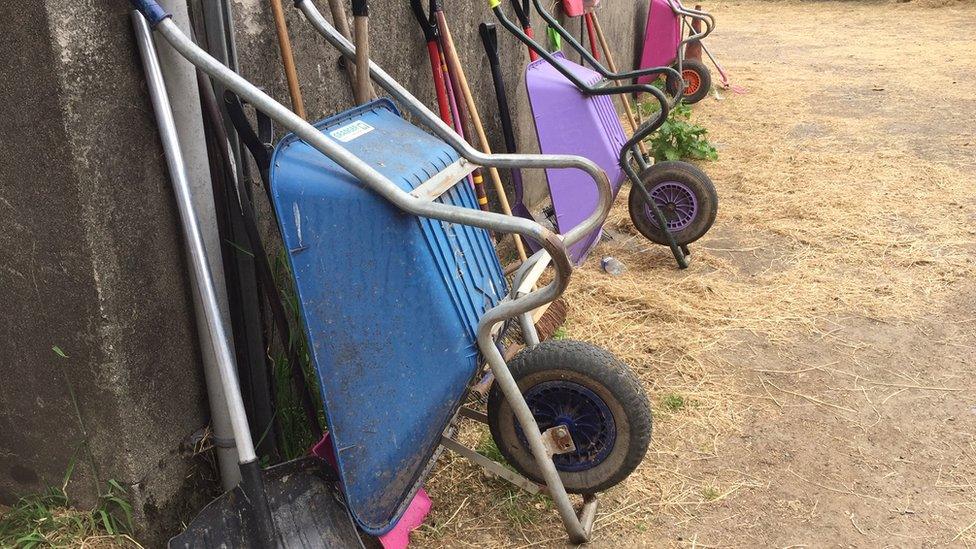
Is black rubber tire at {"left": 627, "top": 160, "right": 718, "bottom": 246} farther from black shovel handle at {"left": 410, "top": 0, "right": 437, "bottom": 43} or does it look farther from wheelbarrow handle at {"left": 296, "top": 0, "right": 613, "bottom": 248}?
wheelbarrow handle at {"left": 296, "top": 0, "right": 613, "bottom": 248}

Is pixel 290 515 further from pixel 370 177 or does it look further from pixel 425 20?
pixel 425 20

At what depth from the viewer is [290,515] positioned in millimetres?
1870

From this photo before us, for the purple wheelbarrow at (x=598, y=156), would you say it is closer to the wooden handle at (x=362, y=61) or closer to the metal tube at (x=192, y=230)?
the wooden handle at (x=362, y=61)

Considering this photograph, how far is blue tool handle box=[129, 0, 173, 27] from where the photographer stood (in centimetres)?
165

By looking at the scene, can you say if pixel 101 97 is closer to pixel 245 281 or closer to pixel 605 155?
pixel 245 281

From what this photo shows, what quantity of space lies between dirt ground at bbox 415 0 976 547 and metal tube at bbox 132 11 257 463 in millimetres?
765

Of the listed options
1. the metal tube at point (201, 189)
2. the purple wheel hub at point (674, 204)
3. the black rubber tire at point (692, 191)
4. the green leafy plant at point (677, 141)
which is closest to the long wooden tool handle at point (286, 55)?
the metal tube at point (201, 189)

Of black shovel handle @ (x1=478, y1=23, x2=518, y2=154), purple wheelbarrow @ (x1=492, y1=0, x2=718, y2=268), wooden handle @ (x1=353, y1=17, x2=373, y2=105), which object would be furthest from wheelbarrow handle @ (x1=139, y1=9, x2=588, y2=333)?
black shovel handle @ (x1=478, y1=23, x2=518, y2=154)

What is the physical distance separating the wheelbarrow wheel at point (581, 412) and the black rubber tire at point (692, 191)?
1881 mm

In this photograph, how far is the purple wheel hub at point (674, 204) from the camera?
152 inches

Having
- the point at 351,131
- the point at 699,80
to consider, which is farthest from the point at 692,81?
the point at 351,131

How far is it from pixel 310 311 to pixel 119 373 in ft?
1.52

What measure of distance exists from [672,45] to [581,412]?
6592 millimetres

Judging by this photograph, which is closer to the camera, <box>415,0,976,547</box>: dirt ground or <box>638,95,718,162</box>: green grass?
<box>415,0,976,547</box>: dirt ground
